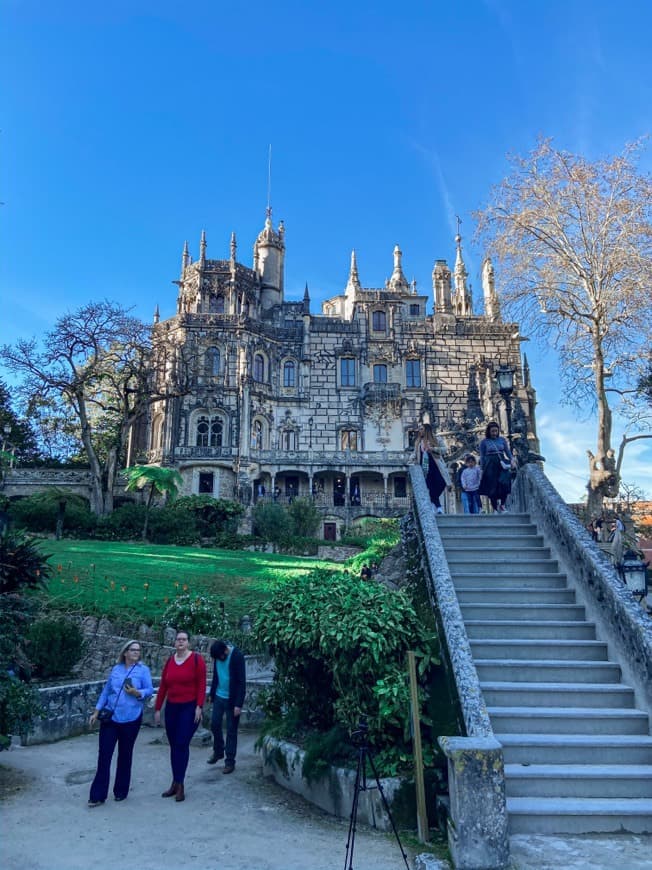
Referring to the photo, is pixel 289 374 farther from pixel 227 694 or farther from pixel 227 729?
pixel 227 729

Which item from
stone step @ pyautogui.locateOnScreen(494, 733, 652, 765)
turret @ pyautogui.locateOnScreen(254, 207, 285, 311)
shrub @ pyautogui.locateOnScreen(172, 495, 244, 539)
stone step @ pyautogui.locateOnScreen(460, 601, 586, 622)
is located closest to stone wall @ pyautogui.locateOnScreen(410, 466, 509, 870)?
stone step @ pyautogui.locateOnScreen(494, 733, 652, 765)

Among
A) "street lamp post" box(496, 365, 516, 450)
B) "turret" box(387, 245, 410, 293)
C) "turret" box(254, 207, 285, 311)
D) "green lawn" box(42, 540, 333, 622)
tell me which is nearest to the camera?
"street lamp post" box(496, 365, 516, 450)

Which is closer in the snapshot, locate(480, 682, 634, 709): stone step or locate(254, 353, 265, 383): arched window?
locate(480, 682, 634, 709): stone step

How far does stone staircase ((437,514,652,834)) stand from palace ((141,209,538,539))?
31.7 meters

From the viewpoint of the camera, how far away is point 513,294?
70.1 ft

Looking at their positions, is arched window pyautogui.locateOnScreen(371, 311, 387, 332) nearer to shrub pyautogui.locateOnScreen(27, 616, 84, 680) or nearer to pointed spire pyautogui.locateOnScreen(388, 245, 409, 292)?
pointed spire pyautogui.locateOnScreen(388, 245, 409, 292)

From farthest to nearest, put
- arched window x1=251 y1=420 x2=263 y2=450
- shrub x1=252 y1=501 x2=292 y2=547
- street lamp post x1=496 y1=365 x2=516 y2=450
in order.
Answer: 1. arched window x1=251 y1=420 x2=263 y2=450
2. shrub x1=252 y1=501 x2=292 y2=547
3. street lamp post x1=496 y1=365 x2=516 y2=450

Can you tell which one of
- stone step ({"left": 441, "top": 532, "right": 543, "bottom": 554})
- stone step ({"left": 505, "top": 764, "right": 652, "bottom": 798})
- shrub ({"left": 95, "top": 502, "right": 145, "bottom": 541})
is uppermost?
shrub ({"left": 95, "top": 502, "right": 145, "bottom": 541})

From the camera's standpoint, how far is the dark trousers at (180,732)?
254 inches

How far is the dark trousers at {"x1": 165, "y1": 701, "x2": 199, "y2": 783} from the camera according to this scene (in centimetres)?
645

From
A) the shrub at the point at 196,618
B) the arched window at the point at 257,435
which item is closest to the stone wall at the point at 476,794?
the shrub at the point at 196,618

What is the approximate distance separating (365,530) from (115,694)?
106 ft

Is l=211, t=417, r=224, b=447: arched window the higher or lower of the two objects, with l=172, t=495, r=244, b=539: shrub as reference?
higher

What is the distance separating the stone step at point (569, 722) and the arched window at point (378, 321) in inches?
1786
